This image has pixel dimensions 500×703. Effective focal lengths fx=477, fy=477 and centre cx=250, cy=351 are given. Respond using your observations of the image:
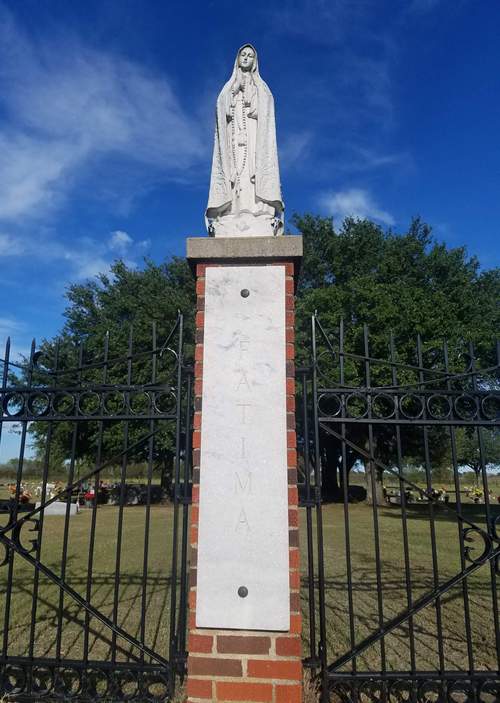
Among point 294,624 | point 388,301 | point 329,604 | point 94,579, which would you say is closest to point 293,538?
point 294,624

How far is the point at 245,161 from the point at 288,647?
3376 mm

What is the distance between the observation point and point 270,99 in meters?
3.87

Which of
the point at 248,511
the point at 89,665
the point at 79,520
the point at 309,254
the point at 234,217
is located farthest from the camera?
the point at 309,254

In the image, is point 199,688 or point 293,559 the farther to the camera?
point 293,559

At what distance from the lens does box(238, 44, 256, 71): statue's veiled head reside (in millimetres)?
3873

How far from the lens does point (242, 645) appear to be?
9.34 ft

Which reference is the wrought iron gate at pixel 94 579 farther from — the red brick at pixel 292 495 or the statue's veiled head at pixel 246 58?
the statue's veiled head at pixel 246 58

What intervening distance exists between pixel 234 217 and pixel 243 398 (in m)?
1.42

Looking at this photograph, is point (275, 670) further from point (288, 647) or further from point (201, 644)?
point (201, 644)

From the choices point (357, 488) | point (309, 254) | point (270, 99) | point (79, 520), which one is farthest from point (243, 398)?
point (357, 488)

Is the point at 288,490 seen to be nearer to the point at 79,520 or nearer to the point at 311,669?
the point at 311,669

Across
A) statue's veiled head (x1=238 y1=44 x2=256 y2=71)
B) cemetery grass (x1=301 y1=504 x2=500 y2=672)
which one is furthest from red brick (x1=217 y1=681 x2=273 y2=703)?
statue's veiled head (x1=238 y1=44 x2=256 y2=71)

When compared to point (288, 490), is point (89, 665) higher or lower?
lower

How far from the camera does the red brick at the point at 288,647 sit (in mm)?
2824
